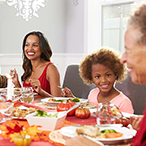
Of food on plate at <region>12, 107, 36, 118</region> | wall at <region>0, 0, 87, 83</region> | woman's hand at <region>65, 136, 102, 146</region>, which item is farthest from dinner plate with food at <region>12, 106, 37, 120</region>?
wall at <region>0, 0, 87, 83</region>

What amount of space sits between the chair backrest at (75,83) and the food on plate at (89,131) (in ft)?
6.01

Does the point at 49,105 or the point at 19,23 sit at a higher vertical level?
the point at 19,23

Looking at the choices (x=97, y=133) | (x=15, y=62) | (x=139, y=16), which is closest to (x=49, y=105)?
(x=97, y=133)

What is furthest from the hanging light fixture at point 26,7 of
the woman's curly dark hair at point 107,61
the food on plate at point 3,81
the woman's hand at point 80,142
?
the woman's hand at point 80,142

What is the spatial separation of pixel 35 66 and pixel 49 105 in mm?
1176

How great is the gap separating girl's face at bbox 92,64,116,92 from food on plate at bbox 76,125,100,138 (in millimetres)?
1009

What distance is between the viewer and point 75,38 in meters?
4.96

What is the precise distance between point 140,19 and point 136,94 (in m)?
1.42

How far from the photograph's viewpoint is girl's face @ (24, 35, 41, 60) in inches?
115

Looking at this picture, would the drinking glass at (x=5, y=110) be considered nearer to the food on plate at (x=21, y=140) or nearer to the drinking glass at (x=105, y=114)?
the food on plate at (x=21, y=140)

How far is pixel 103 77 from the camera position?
83.0 inches

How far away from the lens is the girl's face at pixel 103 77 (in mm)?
2088

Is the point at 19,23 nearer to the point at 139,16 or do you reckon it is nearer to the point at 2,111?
the point at 2,111

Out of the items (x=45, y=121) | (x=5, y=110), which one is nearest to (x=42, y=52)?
(x=5, y=110)
